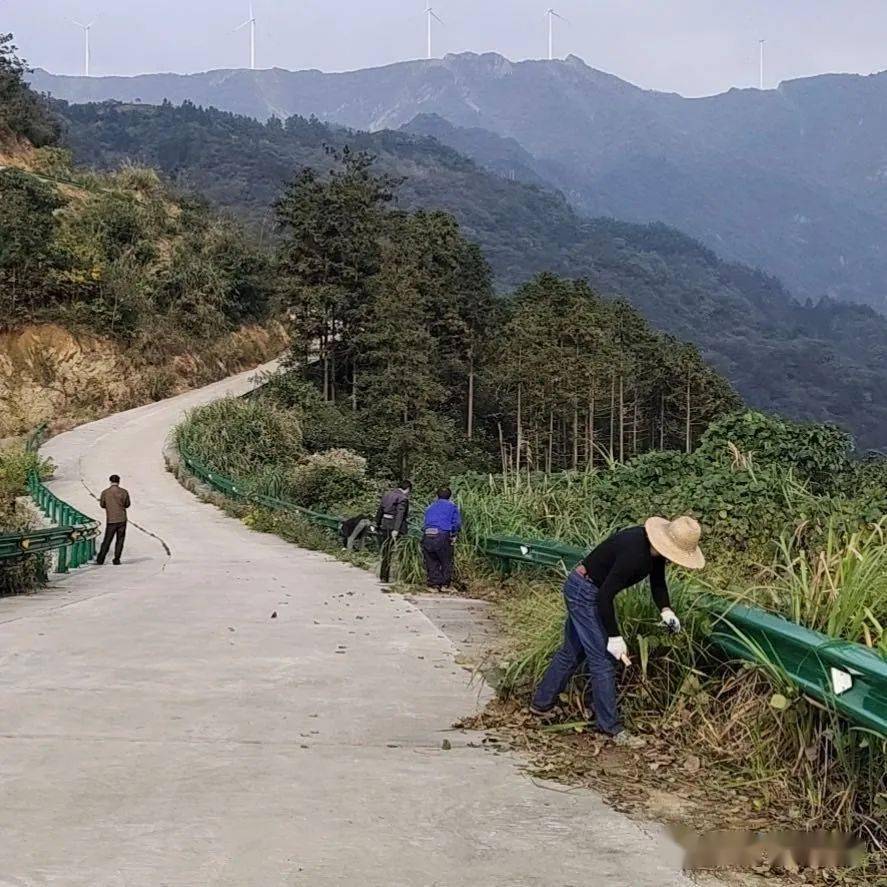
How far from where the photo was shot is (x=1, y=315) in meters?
44.3

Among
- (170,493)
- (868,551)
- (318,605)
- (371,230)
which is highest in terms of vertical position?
(371,230)

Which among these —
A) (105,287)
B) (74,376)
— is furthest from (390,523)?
(105,287)

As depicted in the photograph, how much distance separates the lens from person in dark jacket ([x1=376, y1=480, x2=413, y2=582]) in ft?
51.9

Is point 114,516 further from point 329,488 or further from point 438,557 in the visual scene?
point 329,488

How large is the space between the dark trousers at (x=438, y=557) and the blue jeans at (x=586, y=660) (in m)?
7.80

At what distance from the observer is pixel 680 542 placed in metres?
6.03

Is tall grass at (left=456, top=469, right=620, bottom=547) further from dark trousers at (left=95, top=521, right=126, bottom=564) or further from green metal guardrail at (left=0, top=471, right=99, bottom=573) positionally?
dark trousers at (left=95, top=521, right=126, bottom=564)

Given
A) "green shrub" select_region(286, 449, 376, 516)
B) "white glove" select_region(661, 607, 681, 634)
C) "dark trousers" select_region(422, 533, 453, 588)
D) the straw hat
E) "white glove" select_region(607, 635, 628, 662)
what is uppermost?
the straw hat

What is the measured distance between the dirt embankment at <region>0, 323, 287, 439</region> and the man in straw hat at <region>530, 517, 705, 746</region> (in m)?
39.7

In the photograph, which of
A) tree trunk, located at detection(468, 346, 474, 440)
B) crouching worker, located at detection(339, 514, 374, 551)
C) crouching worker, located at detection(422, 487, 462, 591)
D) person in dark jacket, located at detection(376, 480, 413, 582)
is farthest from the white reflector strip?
tree trunk, located at detection(468, 346, 474, 440)

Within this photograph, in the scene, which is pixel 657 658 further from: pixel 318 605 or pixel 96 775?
pixel 318 605

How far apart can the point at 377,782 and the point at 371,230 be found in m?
47.4

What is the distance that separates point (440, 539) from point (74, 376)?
35.7 meters

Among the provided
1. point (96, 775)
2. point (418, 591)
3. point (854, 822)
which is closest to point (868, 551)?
point (854, 822)
